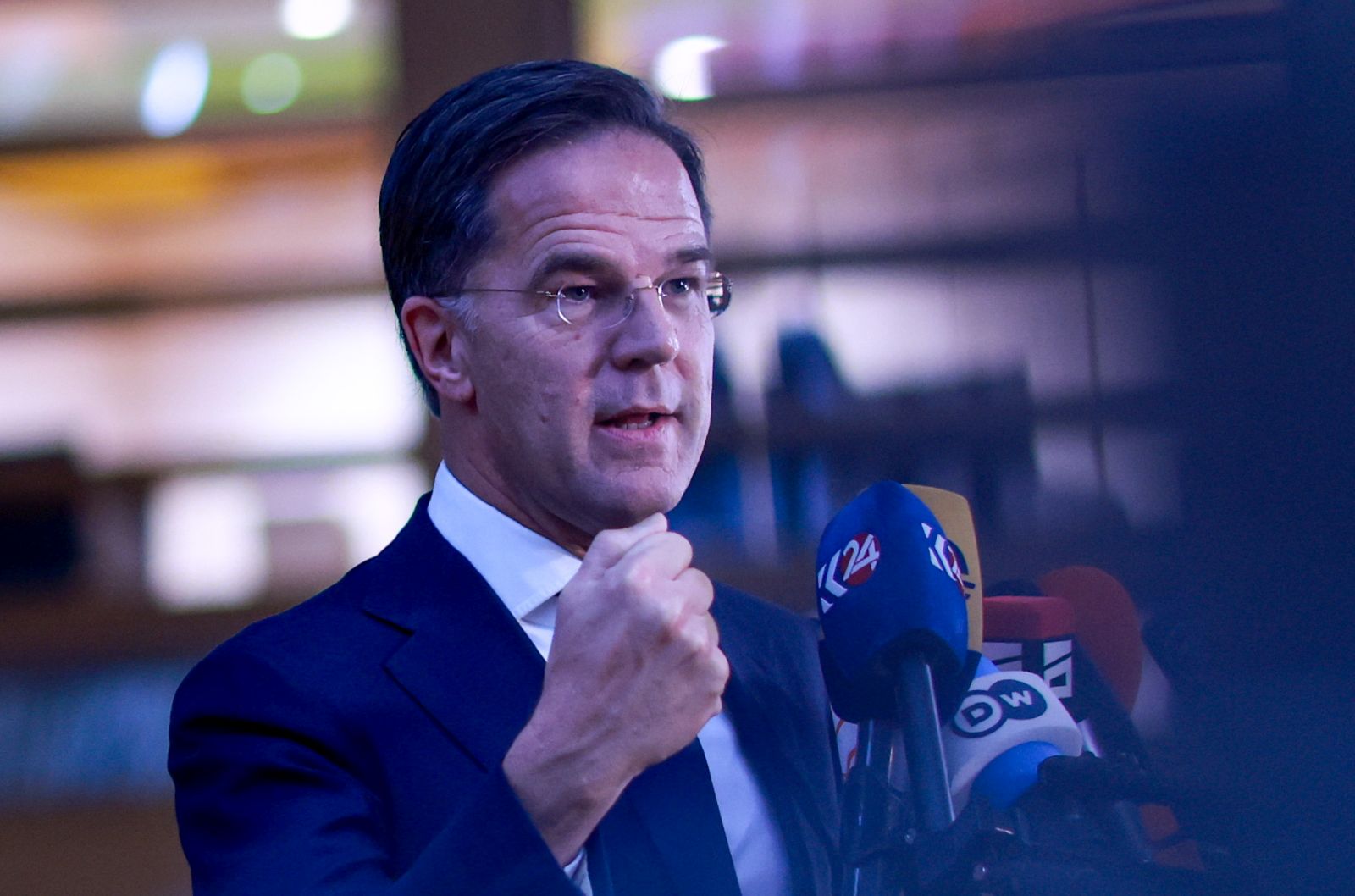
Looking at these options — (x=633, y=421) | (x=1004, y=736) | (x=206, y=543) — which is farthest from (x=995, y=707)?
(x=206, y=543)

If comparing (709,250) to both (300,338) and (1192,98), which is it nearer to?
(1192,98)

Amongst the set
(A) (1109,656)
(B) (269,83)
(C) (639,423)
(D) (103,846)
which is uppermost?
(B) (269,83)

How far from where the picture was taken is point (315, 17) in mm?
2986

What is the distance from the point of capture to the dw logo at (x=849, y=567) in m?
1.03

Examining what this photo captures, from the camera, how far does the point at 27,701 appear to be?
2932 millimetres

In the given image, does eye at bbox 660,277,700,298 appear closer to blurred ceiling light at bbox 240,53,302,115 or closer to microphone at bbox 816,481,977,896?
microphone at bbox 816,481,977,896

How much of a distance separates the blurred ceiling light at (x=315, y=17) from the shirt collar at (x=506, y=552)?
2.00m

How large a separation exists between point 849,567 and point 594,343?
0.98 ft

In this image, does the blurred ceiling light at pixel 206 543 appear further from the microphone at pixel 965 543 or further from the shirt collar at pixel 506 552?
the microphone at pixel 965 543

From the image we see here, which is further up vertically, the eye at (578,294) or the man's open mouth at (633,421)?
the eye at (578,294)

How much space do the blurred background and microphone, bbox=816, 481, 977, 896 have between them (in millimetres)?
63

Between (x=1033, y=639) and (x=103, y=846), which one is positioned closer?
(x=1033, y=639)

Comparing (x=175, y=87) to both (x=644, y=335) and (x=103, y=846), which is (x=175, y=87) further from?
(x=644, y=335)

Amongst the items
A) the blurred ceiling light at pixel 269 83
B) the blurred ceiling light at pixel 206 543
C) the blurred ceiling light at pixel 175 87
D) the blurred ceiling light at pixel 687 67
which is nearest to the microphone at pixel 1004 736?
the blurred ceiling light at pixel 687 67
